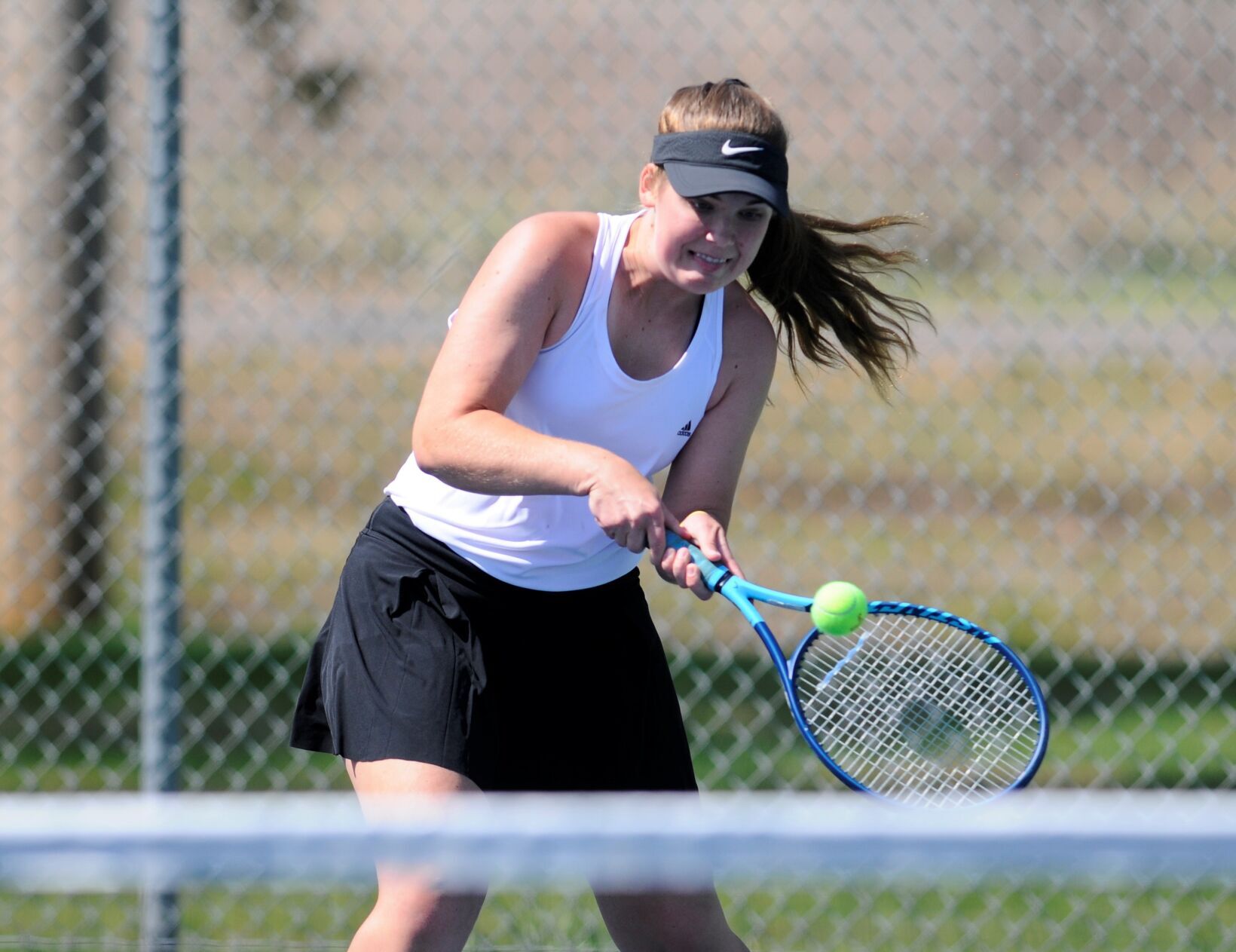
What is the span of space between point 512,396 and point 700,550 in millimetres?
366

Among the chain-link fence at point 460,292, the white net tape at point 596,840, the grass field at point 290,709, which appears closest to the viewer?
the white net tape at point 596,840

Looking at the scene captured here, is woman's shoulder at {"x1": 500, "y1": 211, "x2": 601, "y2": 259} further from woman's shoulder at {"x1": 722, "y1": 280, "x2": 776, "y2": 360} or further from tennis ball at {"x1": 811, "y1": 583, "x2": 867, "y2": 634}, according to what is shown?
tennis ball at {"x1": 811, "y1": 583, "x2": 867, "y2": 634}

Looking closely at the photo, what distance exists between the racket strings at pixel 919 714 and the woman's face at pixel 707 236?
599mm

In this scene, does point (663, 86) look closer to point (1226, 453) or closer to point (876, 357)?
point (876, 357)

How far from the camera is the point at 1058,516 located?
9.45 m

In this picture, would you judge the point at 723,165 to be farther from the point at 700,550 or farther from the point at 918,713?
the point at 918,713

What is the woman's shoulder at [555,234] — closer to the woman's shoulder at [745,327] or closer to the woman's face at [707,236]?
the woman's face at [707,236]

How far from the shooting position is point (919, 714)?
253cm

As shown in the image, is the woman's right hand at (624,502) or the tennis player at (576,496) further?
the tennis player at (576,496)

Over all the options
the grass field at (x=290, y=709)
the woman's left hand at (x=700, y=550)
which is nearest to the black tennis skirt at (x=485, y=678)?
the woman's left hand at (x=700, y=550)

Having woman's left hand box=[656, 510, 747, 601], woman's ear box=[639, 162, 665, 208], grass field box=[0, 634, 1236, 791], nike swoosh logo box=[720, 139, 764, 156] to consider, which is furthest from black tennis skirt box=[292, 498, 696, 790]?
grass field box=[0, 634, 1236, 791]

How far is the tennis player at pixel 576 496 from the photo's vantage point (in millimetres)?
2260

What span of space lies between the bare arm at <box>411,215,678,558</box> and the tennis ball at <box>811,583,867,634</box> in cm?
25

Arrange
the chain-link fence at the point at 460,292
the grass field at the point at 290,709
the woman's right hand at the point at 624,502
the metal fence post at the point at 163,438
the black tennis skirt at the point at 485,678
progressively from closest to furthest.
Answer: the woman's right hand at the point at 624,502 < the black tennis skirt at the point at 485,678 < the metal fence post at the point at 163,438 < the chain-link fence at the point at 460,292 < the grass field at the point at 290,709
